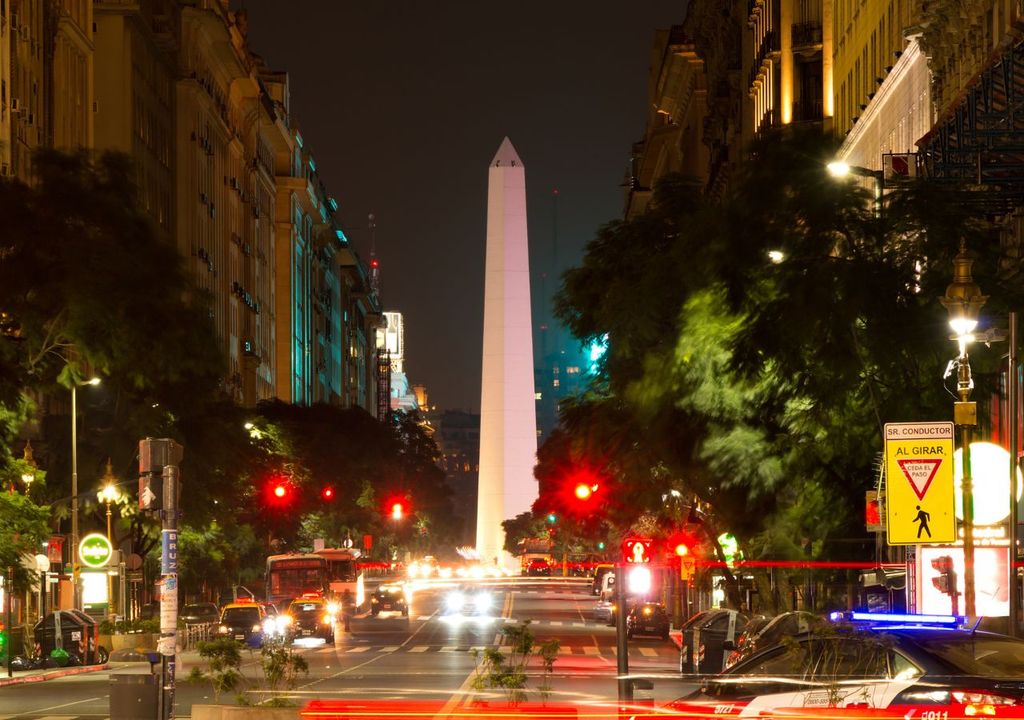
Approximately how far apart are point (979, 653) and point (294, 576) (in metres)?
71.5

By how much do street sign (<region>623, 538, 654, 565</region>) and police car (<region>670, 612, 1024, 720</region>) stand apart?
8.33m

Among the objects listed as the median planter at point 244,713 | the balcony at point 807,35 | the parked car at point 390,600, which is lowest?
the parked car at point 390,600

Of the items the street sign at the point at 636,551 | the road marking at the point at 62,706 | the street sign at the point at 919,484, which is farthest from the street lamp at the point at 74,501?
the street sign at the point at 919,484

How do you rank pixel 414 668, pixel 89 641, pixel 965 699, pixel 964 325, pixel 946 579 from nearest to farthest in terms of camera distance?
pixel 965 699
pixel 946 579
pixel 964 325
pixel 414 668
pixel 89 641

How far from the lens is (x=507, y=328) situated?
477 feet

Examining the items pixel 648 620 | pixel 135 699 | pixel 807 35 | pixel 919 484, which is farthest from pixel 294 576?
pixel 919 484

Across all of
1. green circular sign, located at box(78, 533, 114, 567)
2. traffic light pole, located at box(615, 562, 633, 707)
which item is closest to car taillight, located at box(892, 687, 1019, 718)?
traffic light pole, located at box(615, 562, 633, 707)

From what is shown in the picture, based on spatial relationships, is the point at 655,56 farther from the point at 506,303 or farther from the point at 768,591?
the point at 768,591

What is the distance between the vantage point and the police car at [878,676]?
15.1 metres

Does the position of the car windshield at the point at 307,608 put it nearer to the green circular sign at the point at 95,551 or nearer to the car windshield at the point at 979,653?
the green circular sign at the point at 95,551

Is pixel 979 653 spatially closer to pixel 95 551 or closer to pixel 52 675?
pixel 52 675

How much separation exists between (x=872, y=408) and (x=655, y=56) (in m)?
118

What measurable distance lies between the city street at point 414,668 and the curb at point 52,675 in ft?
2.17

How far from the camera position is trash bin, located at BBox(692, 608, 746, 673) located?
1437 inches
